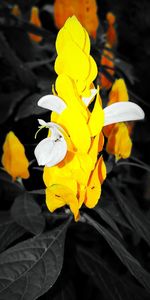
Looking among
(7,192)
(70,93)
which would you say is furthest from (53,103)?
(7,192)

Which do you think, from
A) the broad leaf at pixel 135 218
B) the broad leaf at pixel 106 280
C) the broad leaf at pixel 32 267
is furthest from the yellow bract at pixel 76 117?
the broad leaf at pixel 106 280

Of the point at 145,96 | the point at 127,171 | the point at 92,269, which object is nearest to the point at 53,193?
the point at 92,269

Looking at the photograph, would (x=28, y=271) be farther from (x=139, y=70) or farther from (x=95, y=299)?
(x=139, y=70)

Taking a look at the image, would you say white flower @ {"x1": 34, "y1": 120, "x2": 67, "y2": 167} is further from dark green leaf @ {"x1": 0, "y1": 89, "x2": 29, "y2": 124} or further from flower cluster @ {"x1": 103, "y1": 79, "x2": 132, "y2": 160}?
dark green leaf @ {"x1": 0, "y1": 89, "x2": 29, "y2": 124}

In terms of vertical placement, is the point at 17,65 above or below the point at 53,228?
above

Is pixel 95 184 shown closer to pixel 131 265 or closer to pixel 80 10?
pixel 131 265

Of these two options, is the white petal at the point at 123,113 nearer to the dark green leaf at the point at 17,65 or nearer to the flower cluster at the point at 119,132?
the flower cluster at the point at 119,132

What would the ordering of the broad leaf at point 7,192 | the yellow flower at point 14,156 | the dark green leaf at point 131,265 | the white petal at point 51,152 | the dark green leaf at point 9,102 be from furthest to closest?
1. the dark green leaf at point 9,102
2. the broad leaf at point 7,192
3. the yellow flower at point 14,156
4. the dark green leaf at point 131,265
5. the white petal at point 51,152
